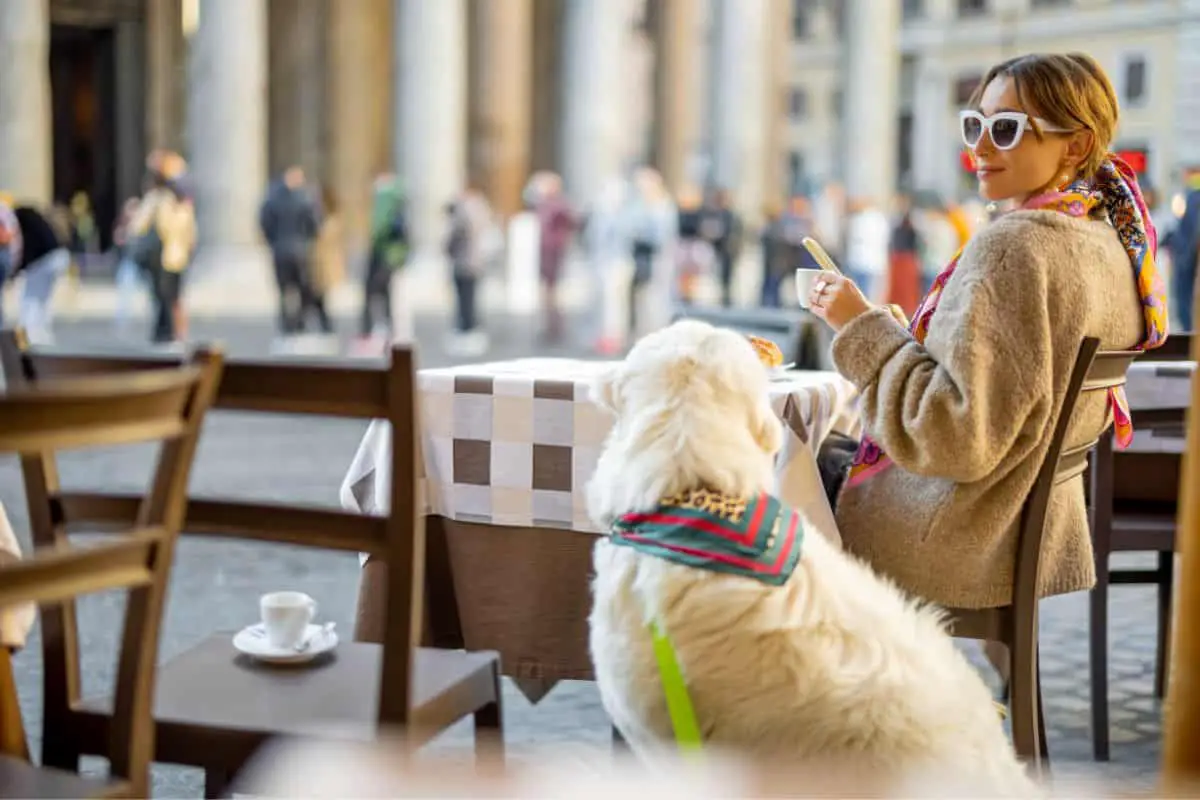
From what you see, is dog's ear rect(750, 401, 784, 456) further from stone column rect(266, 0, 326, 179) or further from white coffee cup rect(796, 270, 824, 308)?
stone column rect(266, 0, 326, 179)

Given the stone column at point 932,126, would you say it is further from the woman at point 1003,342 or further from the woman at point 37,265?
the woman at point 1003,342

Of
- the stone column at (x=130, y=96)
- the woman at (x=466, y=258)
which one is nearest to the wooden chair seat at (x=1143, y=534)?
the woman at (x=466, y=258)

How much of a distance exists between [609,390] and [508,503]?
1.03 metres

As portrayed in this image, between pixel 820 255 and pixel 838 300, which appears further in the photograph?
pixel 820 255

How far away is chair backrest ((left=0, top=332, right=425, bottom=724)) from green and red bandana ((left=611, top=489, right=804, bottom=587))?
418 millimetres

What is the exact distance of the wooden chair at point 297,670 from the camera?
2.61 metres

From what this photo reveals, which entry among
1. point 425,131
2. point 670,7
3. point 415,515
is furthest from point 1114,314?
point 670,7

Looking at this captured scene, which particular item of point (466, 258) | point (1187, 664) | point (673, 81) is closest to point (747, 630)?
point (1187, 664)

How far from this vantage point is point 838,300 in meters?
3.60

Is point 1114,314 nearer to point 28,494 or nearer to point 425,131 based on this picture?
point 28,494

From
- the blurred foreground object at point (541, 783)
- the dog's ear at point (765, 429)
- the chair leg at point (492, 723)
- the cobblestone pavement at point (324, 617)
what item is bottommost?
the cobblestone pavement at point (324, 617)

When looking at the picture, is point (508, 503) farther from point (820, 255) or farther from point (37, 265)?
point (37, 265)

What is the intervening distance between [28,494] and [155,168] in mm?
13515

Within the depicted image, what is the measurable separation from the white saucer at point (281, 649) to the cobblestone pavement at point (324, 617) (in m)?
1.12
